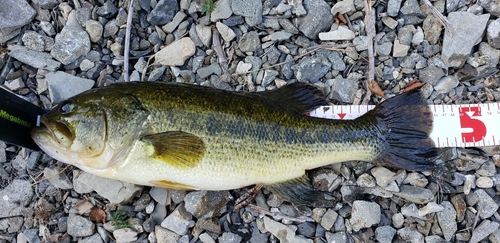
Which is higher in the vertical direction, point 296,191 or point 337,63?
point 337,63

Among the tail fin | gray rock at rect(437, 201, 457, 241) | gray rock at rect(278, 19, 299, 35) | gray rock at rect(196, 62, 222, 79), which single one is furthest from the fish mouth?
gray rock at rect(437, 201, 457, 241)

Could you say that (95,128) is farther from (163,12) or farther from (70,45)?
(163,12)

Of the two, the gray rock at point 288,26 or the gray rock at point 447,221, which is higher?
the gray rock at point 288,26

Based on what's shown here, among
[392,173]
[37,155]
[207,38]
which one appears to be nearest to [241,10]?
[207,38]

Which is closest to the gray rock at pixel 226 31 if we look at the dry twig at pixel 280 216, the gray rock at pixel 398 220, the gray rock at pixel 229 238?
the dry twig at pixel 280 216

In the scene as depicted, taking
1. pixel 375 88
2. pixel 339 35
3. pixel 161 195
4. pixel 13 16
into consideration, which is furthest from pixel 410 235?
pixel 13 16

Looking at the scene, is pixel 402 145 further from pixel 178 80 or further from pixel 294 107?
pixel 178 80

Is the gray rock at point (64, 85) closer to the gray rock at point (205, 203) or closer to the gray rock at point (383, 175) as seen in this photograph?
the gray rock at point (205, 203)
